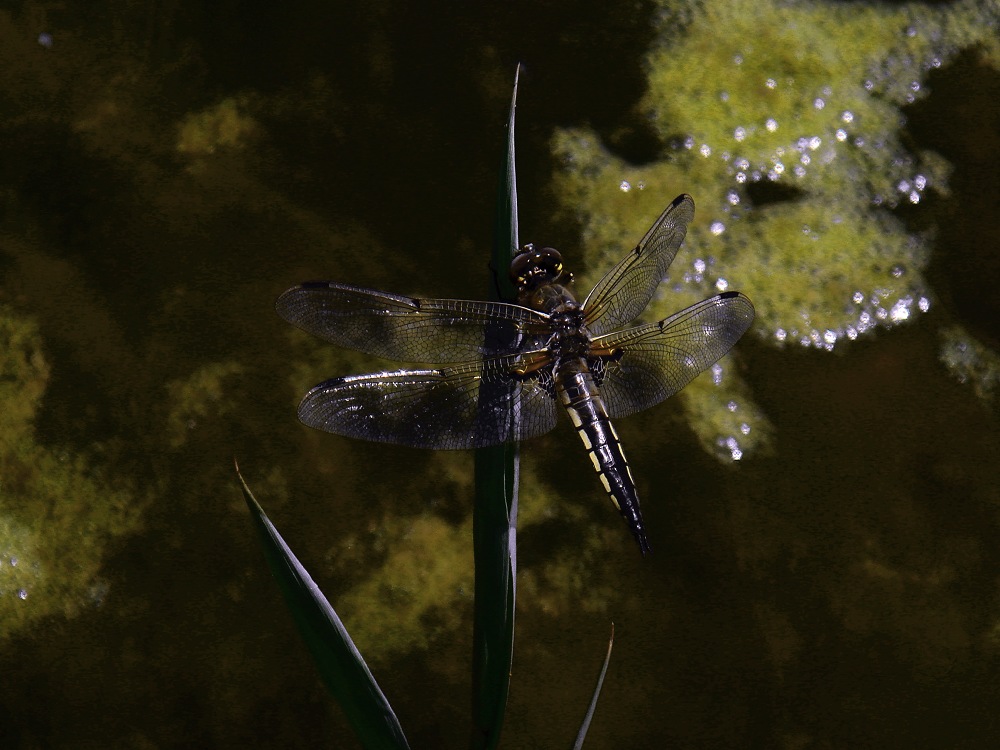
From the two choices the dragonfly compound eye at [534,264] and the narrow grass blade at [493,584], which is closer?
the narrow grass blade at [493,584]

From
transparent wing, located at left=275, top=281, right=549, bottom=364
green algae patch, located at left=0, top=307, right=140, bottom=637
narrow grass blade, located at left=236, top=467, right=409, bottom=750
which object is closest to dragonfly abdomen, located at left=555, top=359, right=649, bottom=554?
transparent wing, located at left=275, top=281, right=549, bottom=364

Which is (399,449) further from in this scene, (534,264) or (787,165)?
(787,165)

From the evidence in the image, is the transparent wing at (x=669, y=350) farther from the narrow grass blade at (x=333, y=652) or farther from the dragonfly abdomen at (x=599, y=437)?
the narrow grass blade at (x=333, y=652)

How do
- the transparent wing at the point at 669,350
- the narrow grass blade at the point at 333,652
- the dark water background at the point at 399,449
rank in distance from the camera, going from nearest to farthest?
the narrow grass blade at the point at 333,652 < the dark water background at the point at 399,449 < the transparent wing at the point at 669,350

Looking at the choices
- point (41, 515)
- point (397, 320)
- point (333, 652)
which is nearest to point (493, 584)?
point (333, 652)

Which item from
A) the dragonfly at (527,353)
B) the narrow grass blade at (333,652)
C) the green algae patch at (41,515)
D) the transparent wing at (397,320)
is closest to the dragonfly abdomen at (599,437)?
the dragonfly at (527,353)

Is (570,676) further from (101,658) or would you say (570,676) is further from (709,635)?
(101,658)
